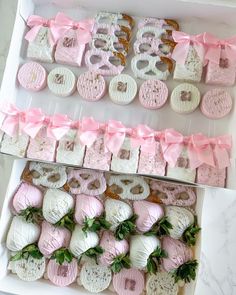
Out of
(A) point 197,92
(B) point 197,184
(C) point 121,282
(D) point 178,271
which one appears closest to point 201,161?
(B) point 197,184

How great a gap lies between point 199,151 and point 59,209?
45cm

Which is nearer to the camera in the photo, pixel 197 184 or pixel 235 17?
pixel 197 184

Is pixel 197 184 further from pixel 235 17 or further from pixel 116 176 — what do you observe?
pixel 235 17

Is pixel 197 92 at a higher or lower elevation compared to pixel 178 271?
higher

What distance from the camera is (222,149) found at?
4.26ft

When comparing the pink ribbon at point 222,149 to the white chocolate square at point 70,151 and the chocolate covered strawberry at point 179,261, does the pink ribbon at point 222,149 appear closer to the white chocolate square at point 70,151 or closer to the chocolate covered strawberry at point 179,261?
the chocolate covered strawberry at point 179,261

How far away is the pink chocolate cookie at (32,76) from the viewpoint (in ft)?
4.60

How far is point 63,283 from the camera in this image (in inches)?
52.2

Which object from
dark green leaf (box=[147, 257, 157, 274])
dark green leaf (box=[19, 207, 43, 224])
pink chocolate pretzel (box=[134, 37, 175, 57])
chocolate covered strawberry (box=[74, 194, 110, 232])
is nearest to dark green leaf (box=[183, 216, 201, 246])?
dark green leaf (box=[147, 257, 157, 274])

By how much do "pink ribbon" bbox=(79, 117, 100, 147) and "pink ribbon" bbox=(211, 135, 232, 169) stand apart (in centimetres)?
36

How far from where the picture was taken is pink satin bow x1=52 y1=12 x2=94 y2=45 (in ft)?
4.64

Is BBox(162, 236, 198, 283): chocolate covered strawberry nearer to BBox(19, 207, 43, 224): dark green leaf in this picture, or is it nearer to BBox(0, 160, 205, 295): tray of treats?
BBox(0, 160, 205, 295): tray of treats

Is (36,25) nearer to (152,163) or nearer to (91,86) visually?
(91,86)

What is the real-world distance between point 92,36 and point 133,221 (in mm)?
613
